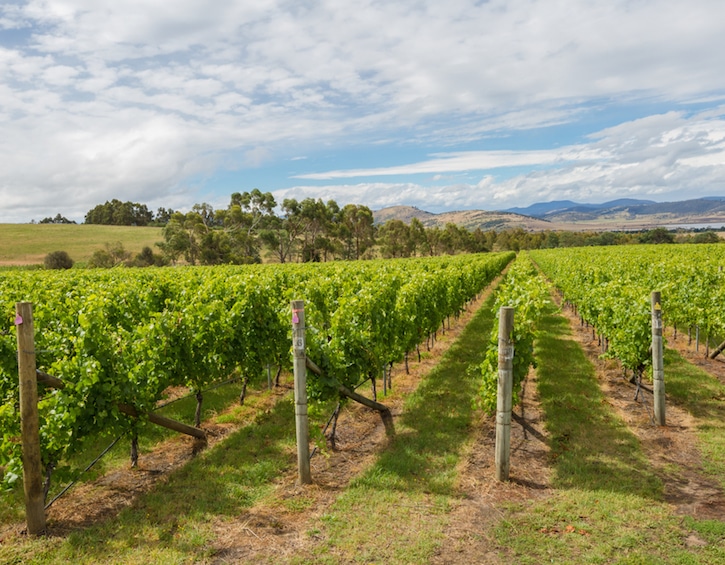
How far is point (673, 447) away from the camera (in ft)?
23.8

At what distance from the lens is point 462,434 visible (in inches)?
313

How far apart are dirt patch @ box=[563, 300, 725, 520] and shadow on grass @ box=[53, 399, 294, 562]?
5.14 meters

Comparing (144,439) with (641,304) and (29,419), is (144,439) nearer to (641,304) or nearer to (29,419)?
(29,419)

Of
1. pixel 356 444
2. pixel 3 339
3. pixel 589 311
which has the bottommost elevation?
pixel 356 444

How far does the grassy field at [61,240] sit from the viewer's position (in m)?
76.1

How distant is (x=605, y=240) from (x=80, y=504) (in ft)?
436

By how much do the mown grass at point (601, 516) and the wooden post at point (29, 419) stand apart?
4.95 m

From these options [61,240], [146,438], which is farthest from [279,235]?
[146,438]

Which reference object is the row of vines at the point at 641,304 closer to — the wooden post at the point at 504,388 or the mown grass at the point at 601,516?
the mown grass at the point at 601,516

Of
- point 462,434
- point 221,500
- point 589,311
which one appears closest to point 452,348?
point 589,311

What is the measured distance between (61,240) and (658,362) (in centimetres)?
9970

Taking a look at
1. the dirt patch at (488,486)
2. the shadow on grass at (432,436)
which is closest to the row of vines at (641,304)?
the dirt patch at (488,486)

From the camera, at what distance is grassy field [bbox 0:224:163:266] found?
7612cm

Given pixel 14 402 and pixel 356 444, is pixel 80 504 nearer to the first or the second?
pixel 14 402
